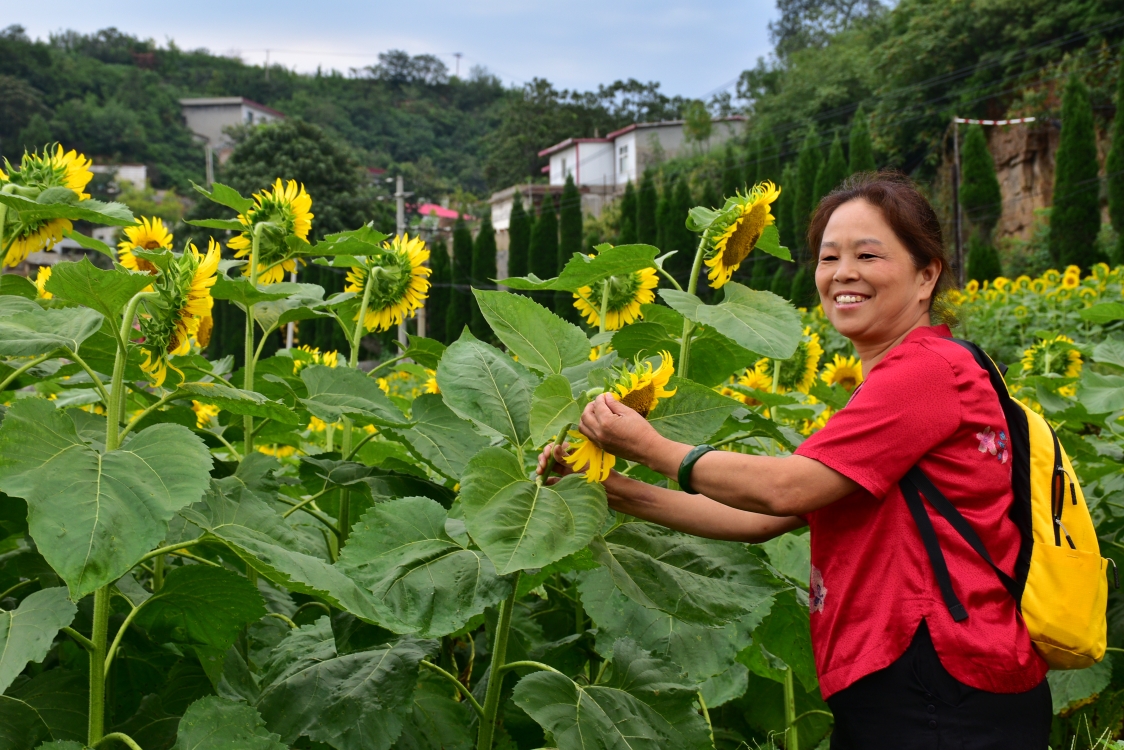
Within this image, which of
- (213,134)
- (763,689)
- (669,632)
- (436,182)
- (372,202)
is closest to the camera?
(669,632)

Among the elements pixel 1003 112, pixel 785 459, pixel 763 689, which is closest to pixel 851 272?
pixel 785 459

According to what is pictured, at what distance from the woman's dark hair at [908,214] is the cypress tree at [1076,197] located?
16714mm

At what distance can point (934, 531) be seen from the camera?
4.87 ft

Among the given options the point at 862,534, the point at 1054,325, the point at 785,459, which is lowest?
the point at 1054,325

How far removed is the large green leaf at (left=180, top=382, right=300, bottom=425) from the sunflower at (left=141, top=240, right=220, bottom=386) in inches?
2.8

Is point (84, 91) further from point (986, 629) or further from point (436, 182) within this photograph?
point (986, 629)

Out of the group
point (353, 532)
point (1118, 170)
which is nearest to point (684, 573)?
point (353, 532)

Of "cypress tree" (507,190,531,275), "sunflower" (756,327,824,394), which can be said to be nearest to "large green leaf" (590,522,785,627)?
"sunflower" (756,327,824,394)

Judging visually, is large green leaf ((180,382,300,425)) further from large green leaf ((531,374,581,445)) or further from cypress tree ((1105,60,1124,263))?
cypress tree ((1105,60,1124,263))

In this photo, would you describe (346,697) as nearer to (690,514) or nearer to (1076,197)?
(690,514)

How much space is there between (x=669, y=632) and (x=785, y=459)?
1.14ft

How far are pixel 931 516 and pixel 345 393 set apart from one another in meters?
1.06

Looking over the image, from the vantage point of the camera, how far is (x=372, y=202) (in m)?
39.1

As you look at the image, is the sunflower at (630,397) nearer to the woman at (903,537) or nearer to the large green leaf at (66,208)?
the woman at (903,537)
